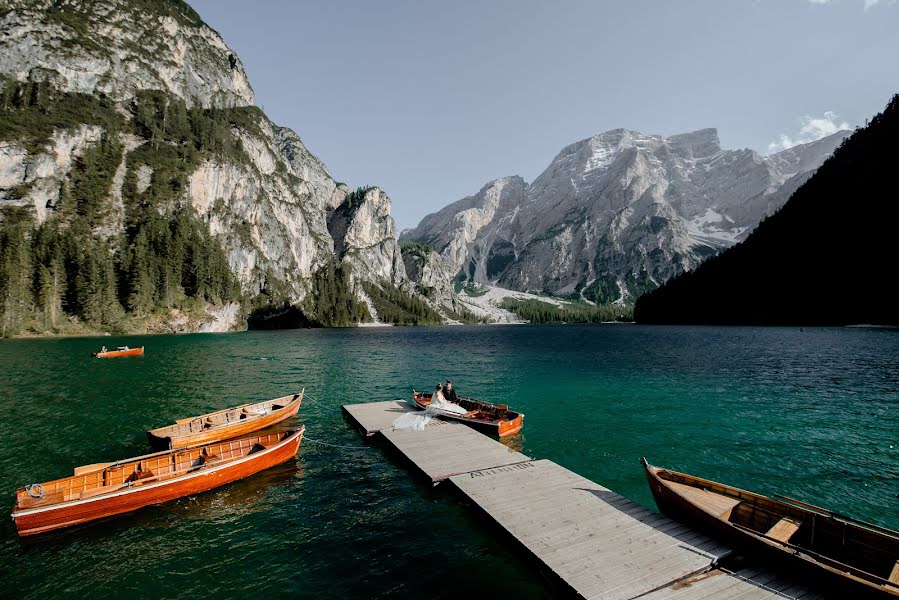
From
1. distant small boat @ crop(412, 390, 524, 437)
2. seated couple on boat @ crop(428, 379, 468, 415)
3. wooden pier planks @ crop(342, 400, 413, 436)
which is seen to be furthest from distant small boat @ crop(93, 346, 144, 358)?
seated couple on boat @ crop(428, 379, 468, 415)

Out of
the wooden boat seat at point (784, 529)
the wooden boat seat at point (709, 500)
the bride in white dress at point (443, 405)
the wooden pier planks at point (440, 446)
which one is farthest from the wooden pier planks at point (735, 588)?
the bride in white dress at point (443, 405)

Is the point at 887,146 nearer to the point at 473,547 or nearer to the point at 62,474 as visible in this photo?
the point at 473,547

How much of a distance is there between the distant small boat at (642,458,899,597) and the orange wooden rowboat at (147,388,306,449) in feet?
85.5

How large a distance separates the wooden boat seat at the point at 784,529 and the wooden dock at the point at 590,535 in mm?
1536

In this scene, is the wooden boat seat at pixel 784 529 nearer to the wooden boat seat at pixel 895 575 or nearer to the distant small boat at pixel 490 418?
the wooden boat seat at pixel 895 575

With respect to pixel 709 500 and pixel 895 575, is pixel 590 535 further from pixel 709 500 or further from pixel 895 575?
pixel 895 575

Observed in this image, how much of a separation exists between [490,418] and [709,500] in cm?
1710

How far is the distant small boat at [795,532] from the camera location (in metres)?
10.9

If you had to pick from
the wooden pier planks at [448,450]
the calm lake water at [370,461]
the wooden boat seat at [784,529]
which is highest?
the wooden boat seat at [784,529]

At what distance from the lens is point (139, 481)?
18.3m

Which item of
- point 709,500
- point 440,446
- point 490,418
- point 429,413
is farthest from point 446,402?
point 709,500

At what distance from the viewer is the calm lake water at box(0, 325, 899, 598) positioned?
13.6m

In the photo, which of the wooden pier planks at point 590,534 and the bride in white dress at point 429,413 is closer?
the wooden pier planks at point 590,534

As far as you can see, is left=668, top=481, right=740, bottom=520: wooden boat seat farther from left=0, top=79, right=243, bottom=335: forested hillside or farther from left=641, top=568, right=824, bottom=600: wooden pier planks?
left=0, top=79, right=243, bottom=335: forested hillside
